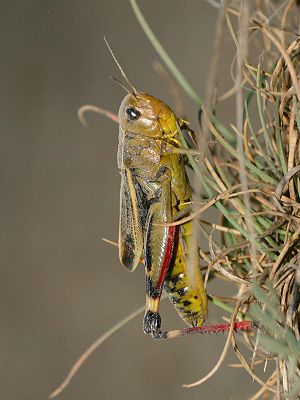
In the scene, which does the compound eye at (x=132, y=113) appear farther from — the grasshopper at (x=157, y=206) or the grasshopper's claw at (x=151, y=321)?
the grasshopper's claw at (x=151, y=321)

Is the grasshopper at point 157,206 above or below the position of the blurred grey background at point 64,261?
above

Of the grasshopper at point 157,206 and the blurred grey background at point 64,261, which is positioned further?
the blurred grey background at point 64,261

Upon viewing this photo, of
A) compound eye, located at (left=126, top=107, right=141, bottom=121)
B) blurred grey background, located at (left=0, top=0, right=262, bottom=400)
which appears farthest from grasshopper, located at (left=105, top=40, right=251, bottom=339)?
blurred grey background, located at (left=0, top=0, right=262, bottom=400)

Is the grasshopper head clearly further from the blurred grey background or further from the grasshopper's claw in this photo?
the blurred grey background

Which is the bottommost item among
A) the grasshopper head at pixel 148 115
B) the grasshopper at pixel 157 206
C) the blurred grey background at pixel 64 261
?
the blurred grey background at pixel 64 261

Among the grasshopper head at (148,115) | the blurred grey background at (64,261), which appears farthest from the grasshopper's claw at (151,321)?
the blurred grey background at (64,261)

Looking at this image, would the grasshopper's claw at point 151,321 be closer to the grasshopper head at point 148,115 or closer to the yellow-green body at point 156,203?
the yellow-green body at point 156,203

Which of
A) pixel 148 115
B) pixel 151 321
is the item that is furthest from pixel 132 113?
pixel 151 321
